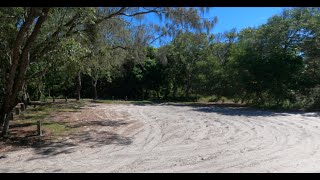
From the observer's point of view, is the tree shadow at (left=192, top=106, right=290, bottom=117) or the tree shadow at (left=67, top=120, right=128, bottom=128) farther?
the tree shadow at (left=192, top=106, right=290, bottom=117)

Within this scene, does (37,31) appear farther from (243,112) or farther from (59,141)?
(243,112)

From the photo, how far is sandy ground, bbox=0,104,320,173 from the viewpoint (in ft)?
23.2

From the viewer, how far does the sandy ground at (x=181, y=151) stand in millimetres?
7059

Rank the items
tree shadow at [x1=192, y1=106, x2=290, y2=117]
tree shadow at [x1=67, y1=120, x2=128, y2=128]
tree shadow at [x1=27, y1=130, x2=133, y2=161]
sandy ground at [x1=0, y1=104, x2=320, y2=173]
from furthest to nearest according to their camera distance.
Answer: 1. tree shadow at [x1=192, y1=106, x2=290, y2=117]
2. tree shadow at [x1=67, y1=120, x2=128, y2=128]
3. tree shadow at [x1=27, y1=130, x2=133, y2=161]
4. sandy ground at [x1=0, y1=104, x2=320, y2=173]

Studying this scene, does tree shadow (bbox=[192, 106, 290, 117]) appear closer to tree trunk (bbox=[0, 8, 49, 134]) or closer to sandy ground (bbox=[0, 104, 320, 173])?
sandy ground (bbox=[0, 104, 320, 173])

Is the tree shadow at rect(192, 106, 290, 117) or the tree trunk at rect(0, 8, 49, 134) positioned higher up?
the tree trunk at rect(0, 8, 49, 134)

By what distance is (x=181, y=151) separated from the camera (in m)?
8.73

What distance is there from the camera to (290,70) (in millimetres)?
21578
